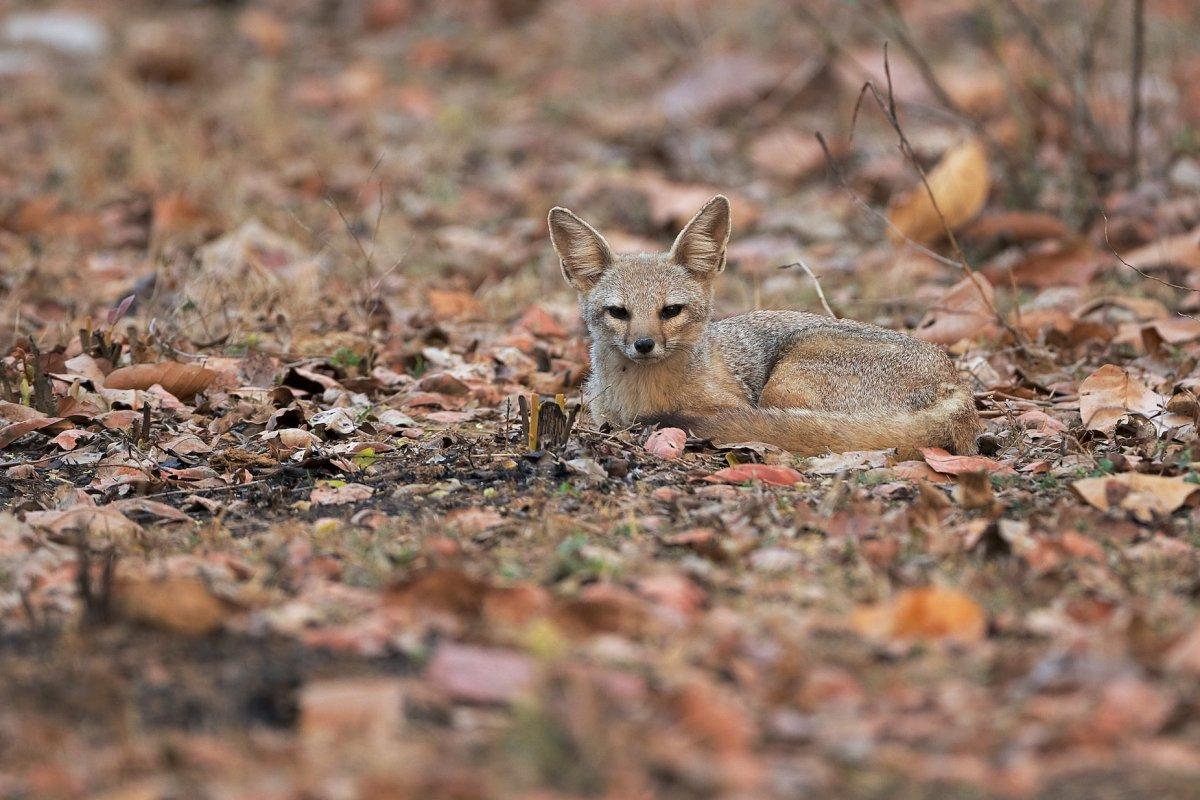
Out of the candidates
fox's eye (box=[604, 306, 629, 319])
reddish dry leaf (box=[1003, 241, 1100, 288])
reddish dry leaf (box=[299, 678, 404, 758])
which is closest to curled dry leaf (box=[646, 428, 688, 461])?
fox's eye (box=[604, 306, 629, 319])

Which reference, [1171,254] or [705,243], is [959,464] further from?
[1171,254]

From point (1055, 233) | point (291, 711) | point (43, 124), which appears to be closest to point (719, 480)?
point (291, 711)

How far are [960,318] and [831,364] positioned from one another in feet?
4.41

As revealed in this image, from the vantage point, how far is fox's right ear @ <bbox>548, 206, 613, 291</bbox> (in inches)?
257

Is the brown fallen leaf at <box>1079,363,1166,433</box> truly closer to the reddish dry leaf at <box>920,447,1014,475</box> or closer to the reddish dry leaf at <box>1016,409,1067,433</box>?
the reddish dry leaf at <box>1016,409,1067,433</box>

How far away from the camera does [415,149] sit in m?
12.2

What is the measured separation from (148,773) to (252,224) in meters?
6.55

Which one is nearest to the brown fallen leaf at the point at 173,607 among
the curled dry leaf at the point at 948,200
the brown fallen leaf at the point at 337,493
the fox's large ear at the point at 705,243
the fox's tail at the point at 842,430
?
the brown fallen leaf at the point at 337,493

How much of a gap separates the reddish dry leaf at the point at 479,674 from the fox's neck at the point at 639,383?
299 centimetres

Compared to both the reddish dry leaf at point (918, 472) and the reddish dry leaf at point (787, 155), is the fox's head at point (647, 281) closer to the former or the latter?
the reddish dry leaf at point (918, 472)

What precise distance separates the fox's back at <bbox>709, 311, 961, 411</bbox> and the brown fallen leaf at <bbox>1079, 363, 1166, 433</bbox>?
20.9 inches

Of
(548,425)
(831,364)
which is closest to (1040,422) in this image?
(831,364)

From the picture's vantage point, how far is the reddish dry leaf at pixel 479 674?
10.4 feet

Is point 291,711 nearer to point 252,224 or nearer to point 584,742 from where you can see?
point 584,742
